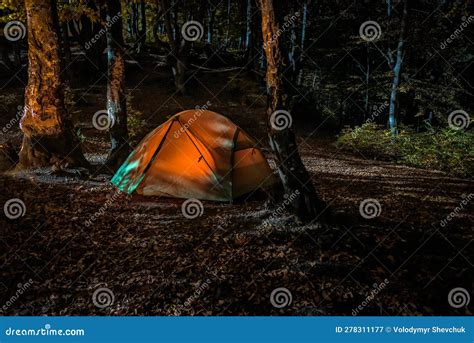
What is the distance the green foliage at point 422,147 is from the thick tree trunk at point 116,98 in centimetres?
1251

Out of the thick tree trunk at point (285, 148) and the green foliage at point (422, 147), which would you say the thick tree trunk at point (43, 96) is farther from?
the green foliage at point (422, 147)

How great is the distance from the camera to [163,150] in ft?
26.2

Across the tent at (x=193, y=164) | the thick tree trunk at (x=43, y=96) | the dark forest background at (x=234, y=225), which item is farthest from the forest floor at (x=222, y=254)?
the thick tree trunk at (x=43, y=96)

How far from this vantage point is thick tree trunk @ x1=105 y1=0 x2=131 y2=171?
32.1 ft

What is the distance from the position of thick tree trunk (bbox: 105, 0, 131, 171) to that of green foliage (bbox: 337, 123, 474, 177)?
12.5 meters

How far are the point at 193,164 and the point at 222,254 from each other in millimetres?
3183

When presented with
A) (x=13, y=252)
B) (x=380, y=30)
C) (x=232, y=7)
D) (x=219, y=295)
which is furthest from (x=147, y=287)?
(x=232, y=7)

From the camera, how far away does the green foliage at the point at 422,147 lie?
42.9ft

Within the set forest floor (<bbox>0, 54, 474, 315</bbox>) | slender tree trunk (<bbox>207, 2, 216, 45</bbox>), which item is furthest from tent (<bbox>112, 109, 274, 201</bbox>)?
slender tree trunk (<bbox>207, 2, 216, 45</bbox>)

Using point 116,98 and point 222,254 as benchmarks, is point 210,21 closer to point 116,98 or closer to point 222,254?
point 116,98

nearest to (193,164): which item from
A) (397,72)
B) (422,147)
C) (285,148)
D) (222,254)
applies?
(285,148)

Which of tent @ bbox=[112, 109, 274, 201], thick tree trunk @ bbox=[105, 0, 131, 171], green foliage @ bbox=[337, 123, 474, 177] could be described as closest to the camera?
tent @ bbox=[112, 109, 274, 201]

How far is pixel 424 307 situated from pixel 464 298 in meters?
0.67

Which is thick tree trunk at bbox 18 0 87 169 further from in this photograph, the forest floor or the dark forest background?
the forest floor
